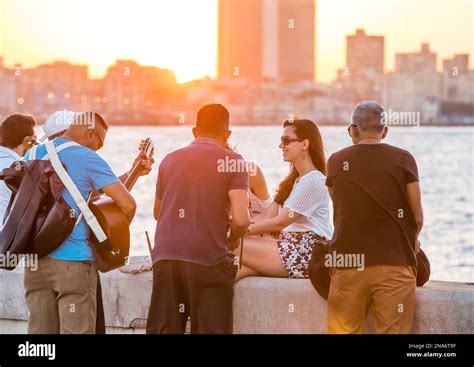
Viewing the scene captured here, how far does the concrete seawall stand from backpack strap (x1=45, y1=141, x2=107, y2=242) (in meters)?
1.24

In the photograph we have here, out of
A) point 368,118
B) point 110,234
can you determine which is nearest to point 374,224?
point 368,118

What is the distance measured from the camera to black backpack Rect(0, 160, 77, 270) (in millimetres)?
5863

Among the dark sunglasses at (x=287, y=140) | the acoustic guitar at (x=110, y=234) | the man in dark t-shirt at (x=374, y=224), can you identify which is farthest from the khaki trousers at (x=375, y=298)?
the acoustic guitar at (x=110, y=234)

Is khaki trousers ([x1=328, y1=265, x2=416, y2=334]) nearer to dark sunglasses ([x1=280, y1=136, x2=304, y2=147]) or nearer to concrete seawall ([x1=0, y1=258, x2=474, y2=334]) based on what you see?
concrete seawall ([x1=0, y1=258, x2=474, y2=334])

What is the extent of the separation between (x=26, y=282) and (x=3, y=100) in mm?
139720

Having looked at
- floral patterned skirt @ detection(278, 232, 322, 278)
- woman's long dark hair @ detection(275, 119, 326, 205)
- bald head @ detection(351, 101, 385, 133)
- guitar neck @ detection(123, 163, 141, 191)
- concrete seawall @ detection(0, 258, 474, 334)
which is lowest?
concrete seawall @ detection(0, 258, 474, 334)

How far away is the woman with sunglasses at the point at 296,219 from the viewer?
6.70 m

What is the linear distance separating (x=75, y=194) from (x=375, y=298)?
6.08ft

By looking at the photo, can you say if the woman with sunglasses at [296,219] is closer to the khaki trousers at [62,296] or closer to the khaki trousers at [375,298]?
the khaki trousers at [375,298]

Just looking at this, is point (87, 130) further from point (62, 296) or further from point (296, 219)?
point (296, 219)

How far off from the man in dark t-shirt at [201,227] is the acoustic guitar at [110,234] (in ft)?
0.66

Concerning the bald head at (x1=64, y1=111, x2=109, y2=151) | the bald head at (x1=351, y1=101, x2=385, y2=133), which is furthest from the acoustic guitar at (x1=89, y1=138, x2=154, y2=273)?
the bald head at (x1=351, y1=101, x2=385, y2=133)
